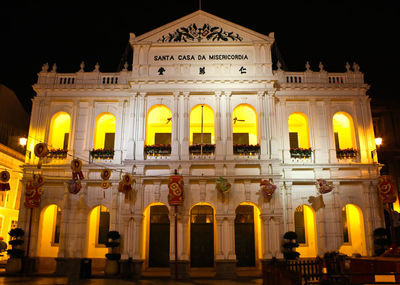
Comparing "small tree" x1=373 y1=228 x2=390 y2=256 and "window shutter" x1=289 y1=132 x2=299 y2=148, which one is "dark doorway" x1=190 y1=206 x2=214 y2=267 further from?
"small tree" x1=373 y1=228 x2=390 y2=256

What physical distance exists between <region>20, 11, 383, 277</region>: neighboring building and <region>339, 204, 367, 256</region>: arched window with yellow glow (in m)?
0.07

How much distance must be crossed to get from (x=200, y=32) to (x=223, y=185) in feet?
39.2

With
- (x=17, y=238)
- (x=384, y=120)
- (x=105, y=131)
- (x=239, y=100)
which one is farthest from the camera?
(x=384, y=120)

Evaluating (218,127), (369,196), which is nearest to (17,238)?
(218,127)

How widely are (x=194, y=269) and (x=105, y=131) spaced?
1290 centimetres

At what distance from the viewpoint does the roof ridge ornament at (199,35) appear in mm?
26375

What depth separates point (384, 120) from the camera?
106ft

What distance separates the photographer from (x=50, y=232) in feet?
85.1

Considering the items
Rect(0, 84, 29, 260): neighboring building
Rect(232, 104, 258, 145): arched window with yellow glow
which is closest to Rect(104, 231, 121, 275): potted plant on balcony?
Rect(232, 104, 258, 145): arched window with yellow glow

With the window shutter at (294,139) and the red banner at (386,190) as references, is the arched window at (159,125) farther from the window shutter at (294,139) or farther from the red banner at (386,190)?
the red banner at (386,190)

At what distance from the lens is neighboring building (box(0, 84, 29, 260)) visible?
30.9 m

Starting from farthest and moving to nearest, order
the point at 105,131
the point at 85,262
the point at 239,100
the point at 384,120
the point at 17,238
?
the point at 384,120 → the point at 105,131 → the point at 239,100 → the point at 17,238 → the point at 85,262

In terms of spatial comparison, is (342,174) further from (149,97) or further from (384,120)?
(149,97)

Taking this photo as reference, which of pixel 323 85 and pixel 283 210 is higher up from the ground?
pixel 323 85
